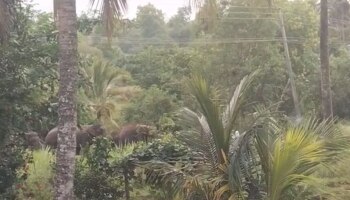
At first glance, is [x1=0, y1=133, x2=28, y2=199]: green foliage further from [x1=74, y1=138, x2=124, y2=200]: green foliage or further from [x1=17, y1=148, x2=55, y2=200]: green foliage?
[x1=74, y1=138, x2=124, y2=200]: green foliage

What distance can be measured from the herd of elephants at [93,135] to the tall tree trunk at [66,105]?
6.19 m

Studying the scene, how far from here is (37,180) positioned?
9883 mm

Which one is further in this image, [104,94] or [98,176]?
[104,94]

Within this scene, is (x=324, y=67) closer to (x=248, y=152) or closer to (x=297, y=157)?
(x=248, y=152)

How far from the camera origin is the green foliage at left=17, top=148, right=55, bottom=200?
9.59m

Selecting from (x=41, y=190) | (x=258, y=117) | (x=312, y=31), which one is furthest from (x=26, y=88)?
(x=312, y=31)

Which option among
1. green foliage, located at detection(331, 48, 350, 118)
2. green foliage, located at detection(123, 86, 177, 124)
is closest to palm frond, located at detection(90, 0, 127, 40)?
green foliage, located at detection(123, 86, 177, 124)

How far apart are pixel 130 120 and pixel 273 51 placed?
731 centimetres

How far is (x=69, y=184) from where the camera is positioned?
22.9ft

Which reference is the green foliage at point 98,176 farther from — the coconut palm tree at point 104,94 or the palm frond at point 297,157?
the coconut palm tree at point 104,94

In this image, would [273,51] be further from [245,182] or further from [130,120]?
[245,182]

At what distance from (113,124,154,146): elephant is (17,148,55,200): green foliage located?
4776 millimetres

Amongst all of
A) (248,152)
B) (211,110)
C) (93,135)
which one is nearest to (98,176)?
(211,110)

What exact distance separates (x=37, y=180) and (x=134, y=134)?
636 centimetres
